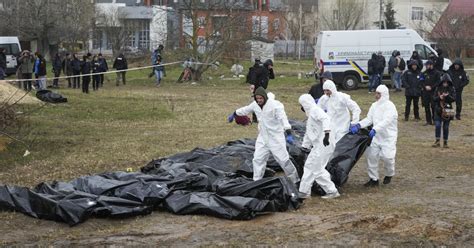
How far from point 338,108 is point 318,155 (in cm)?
146

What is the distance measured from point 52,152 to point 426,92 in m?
9.49

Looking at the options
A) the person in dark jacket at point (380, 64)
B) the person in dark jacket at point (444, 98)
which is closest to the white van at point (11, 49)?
the person in dark jacket at point (380, 64)

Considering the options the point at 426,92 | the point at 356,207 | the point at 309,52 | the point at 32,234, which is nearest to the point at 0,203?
the point at 32,234

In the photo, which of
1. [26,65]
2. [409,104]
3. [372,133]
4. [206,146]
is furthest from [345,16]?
[372,133]

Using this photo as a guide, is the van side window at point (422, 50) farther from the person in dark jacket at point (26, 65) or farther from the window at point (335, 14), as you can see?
the window at point (335, 14)

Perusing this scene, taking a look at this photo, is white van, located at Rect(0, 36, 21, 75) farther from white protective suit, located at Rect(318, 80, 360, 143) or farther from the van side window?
white protective suit, located at Rect(318, 80, 360, 143)

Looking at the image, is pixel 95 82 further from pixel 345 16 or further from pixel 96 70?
pixel 345 16

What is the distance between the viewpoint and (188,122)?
18500 millimetres

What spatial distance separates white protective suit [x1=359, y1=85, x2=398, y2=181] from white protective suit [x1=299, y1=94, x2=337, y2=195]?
1.03m

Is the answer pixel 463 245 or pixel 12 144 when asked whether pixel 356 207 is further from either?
pixel 12 144

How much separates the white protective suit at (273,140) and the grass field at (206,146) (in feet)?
2.28

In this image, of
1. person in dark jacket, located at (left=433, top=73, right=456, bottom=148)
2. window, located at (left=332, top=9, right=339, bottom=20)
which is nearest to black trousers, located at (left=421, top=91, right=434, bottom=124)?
person in dark jacket, located at (left=433, top=73, right=456, bottom=148)

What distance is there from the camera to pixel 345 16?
6356 centimetres

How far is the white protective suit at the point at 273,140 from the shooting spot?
991 cm
